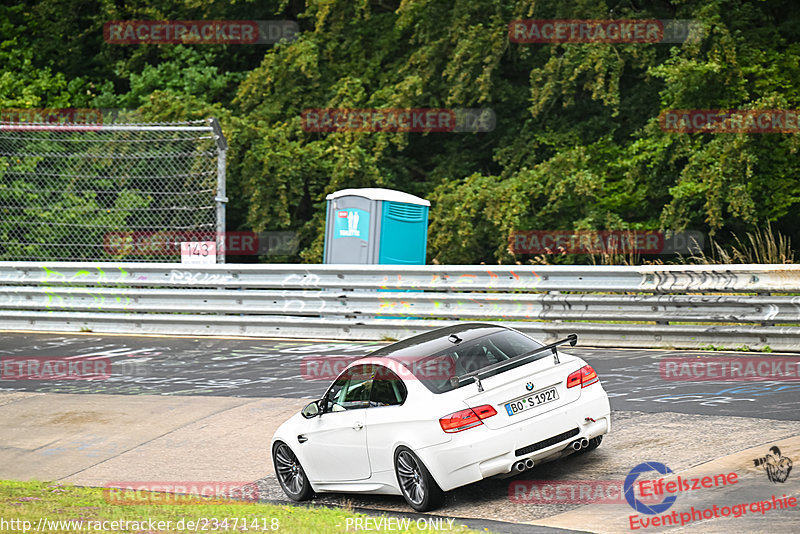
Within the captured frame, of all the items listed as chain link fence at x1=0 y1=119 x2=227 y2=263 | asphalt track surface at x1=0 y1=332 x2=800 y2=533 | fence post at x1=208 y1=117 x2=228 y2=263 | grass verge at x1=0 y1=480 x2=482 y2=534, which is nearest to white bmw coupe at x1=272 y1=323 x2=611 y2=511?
asphalt track surface at x1=0 y1=332 x2=800 y2=533

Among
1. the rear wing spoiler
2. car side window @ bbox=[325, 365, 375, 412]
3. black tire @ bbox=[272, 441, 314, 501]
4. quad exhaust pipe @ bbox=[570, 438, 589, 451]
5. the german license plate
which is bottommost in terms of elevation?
black tire @ bbox=[272, 441, 314, 501]

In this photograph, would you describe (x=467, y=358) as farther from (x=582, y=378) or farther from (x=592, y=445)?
(x=592, y=445)

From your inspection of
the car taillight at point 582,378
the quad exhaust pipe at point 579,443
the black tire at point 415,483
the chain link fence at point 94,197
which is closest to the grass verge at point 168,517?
the black tire at point 415,483

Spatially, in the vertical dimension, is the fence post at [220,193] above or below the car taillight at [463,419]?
above

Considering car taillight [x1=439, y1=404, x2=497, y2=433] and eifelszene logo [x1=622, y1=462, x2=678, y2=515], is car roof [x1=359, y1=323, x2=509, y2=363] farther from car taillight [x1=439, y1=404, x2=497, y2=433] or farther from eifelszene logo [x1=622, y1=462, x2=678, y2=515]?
eifelszene logo [x1=622, y1=462, x2=678, y2=515]

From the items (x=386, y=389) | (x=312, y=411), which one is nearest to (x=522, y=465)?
(x=386, y=389)

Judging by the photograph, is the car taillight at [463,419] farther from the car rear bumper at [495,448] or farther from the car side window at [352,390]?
the car side window at [352,390]

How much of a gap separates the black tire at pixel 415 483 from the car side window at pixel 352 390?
0.64 metres

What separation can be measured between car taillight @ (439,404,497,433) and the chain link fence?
46.6 ft

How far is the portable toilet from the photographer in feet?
52.1

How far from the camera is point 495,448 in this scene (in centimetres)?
777

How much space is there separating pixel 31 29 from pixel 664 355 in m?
24.2

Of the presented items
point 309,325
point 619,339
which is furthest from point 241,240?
point 619,339

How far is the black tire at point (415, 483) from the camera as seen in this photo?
7.84m
